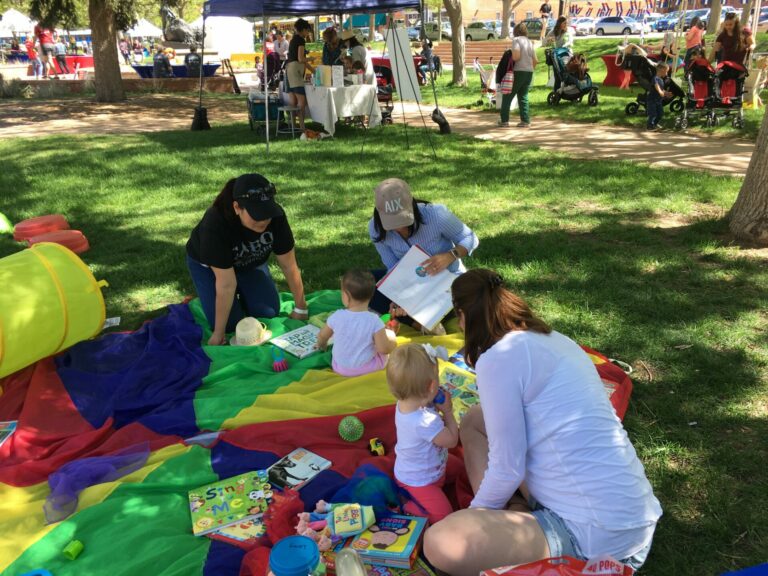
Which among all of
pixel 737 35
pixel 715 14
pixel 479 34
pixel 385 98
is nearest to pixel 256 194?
pixel 385 98

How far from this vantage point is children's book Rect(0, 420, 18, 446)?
3.23 m

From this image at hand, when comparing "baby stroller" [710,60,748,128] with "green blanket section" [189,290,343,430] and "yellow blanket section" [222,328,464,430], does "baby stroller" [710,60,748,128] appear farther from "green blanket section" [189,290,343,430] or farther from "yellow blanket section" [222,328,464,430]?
"yellow blanket section" [222,328,464,430]

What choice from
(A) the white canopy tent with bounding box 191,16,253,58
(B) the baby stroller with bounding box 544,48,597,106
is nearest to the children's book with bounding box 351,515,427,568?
(B) the baby stroller with bounding box 544,48,597,106

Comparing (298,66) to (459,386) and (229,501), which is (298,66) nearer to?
(459,386)

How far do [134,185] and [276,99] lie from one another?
4.31 metres

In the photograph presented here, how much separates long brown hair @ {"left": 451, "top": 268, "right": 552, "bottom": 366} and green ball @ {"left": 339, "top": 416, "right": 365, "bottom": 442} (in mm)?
1079

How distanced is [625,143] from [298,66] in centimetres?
583

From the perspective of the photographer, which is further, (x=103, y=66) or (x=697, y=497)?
(x=103, y=66)

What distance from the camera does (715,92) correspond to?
9.99 metres

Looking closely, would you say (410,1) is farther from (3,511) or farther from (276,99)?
(3,511)

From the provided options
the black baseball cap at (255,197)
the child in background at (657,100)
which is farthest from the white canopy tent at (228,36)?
the black baseball cap at (255,197)

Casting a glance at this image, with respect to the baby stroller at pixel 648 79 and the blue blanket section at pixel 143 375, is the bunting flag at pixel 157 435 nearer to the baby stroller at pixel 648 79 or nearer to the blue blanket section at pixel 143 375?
the blue blanket section at pixel 143 375

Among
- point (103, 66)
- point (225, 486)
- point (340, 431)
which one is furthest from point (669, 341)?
point (103, 66)

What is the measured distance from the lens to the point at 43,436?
129 inches
